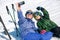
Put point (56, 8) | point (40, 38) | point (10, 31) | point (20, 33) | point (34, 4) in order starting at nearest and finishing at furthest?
point (40, 38)
point (20, 33)
point (10, 31)
point (56, 8)
point (34, 4)

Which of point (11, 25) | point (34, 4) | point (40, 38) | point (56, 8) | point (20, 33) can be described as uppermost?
point (34, 4)

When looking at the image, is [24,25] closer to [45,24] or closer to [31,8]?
[45,24]

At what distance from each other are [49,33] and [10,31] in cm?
89

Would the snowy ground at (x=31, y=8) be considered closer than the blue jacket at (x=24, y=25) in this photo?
No

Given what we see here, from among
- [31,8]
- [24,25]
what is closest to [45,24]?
[24,25]

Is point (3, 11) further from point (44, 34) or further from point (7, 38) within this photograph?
point (44, 34)

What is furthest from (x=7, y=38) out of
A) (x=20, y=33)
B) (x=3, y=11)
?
(x=3, y=11)

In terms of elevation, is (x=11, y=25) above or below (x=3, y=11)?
below

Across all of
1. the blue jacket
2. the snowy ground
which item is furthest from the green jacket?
the snowy ground

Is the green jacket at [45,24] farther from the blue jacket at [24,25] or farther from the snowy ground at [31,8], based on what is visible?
the snowy ground at [31,8]

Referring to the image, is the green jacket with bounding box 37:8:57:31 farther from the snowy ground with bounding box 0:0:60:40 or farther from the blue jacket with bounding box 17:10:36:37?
the snowy ground with bounding box 0:0:60:40

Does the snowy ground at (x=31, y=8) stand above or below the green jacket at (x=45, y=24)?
above

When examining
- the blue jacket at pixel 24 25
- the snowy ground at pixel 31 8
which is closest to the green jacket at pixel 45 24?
the blue jacket at pixel 24 25

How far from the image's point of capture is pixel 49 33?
404 centimetres
